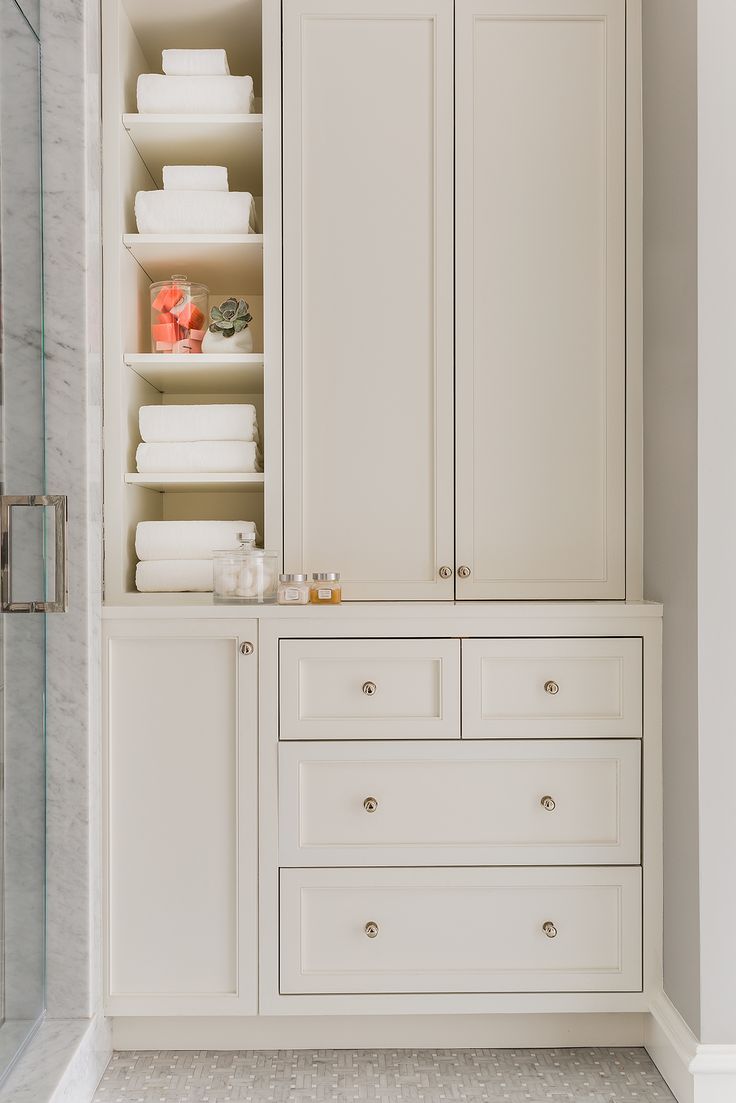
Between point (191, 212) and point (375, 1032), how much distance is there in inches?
75.5

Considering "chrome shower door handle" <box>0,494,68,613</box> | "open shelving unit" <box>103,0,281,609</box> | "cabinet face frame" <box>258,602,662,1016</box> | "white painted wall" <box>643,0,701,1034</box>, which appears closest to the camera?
"chrome shower door handle" <box>0,494,68,613</box>

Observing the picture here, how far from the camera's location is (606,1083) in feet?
5.78

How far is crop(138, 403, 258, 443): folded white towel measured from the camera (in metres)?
1.98

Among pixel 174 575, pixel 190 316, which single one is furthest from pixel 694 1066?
pixel 190 316

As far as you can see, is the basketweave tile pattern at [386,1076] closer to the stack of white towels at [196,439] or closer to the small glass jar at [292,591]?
the small glass jar at [292,591]

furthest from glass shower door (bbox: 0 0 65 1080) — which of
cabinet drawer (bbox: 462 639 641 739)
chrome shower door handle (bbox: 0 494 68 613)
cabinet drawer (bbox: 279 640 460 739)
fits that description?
cabinet drawer (bbox: 462 639 641 739)

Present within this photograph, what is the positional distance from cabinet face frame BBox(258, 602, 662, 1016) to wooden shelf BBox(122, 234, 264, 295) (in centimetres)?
89

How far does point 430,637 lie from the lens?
5.90 ft

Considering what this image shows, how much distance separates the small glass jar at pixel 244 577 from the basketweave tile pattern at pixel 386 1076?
39.4 inches

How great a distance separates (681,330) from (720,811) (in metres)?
0.98

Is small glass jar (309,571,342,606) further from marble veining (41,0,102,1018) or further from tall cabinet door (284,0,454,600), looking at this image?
marble veining (41,0,102,1018)

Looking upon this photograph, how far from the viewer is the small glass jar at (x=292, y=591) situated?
1834mm

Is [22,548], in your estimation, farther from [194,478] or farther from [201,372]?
[201,372]

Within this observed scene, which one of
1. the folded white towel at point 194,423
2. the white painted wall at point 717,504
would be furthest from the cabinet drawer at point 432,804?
the folded white towel at point 194,423
